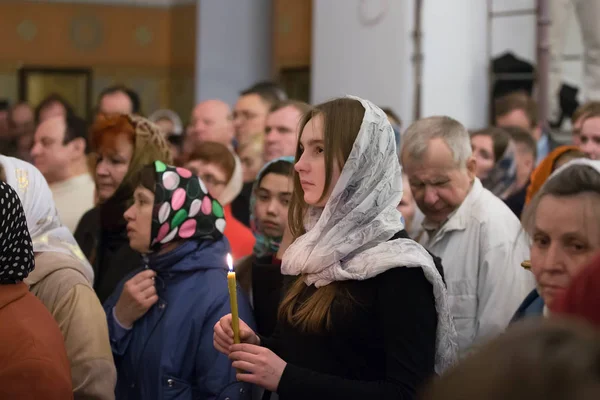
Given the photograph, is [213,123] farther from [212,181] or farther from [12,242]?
[12,242]

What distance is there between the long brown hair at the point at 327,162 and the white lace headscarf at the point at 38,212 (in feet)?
3.14

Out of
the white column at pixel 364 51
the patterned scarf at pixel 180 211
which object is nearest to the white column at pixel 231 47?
the white column at pixel 364 51

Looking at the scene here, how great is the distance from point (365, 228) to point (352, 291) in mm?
182

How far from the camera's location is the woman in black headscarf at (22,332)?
7.93 feet

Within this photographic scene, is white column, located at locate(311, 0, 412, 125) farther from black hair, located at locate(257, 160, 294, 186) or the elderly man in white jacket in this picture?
the elderly man in white jacket

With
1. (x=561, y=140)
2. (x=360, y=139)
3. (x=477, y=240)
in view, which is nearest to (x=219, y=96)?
(x=561, y=140)

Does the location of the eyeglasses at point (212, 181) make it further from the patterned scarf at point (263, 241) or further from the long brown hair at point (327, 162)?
the long brown hair at point (327, 162)

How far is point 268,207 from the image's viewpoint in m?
3.84

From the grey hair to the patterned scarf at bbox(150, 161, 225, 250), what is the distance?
0.73 metres

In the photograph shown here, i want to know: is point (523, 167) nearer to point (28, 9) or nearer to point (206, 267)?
point (206, 267)

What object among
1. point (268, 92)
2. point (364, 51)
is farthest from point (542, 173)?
point (364, 51)

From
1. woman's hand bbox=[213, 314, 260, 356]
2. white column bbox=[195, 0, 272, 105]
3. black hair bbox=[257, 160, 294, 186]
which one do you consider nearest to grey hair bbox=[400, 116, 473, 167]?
black hair bbox=[257, 160, 294, 186]

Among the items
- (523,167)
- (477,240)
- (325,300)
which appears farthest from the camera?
(523,167)

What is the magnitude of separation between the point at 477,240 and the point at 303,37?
29.4ft
